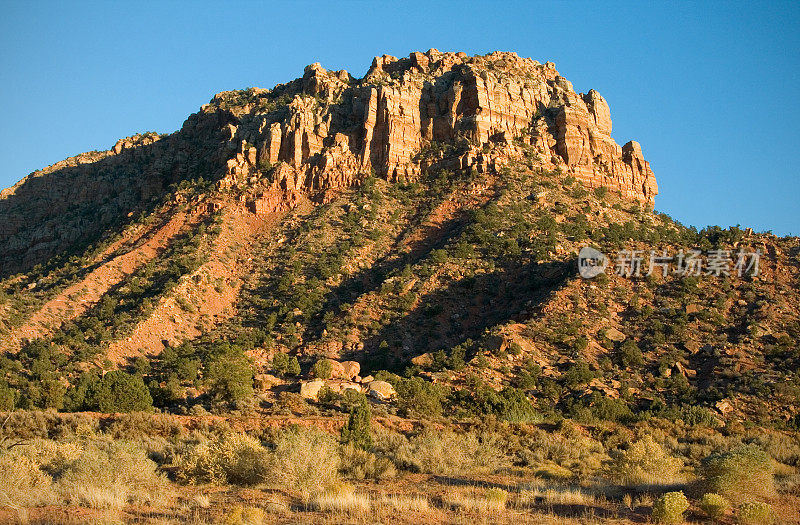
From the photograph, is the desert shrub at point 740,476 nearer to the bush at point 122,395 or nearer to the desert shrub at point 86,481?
the desert shrub at point 86,481

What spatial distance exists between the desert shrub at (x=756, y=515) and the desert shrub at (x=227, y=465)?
1055 cm

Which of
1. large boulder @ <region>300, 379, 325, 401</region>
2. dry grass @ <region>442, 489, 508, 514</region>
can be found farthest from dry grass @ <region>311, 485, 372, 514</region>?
large boulder @ <region>300, 379, 325, 401</region>

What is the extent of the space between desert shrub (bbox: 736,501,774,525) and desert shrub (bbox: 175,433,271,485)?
1055cm

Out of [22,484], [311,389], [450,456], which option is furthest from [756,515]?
[311,389]

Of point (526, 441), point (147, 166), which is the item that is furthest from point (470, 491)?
point (147, 166)

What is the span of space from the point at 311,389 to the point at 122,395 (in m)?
8.31

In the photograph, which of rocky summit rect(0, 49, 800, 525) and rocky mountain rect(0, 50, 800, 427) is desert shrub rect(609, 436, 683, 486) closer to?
rocky summit rect(0, 49, 800, 525)

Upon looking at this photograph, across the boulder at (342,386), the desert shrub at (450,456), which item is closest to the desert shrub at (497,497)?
the desert shrub at (450,456)

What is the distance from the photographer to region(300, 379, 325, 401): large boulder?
32.5 metres

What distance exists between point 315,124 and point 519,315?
95.7 feet

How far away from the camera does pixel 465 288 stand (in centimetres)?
4441

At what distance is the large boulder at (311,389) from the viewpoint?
3247 cm

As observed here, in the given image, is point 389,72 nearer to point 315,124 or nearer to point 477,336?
point 315,124

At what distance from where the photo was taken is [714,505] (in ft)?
46.3
